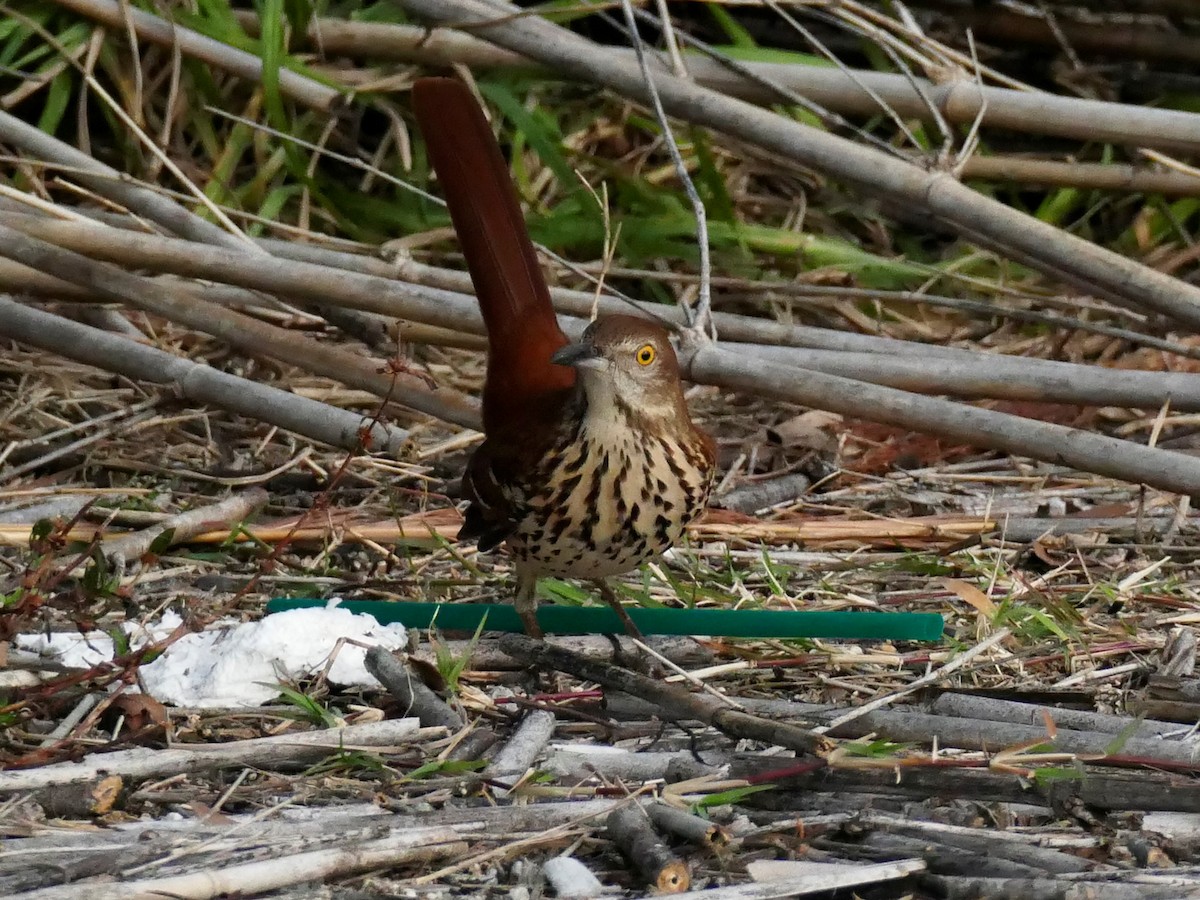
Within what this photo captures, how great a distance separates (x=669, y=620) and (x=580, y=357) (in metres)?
0.50

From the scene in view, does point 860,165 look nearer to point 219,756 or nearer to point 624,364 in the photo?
point 624,364

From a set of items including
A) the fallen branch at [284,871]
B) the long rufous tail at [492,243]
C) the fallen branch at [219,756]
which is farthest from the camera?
the long rufous tail at [492,243]

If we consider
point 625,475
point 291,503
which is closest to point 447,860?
point 625,475

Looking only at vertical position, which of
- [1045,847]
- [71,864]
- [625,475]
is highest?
[625,475]

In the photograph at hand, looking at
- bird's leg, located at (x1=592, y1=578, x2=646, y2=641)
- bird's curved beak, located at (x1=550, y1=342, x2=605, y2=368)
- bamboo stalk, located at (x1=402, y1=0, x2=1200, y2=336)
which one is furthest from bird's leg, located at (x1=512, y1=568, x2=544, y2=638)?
bamboo stalk, located at (x1=402, y1=0, x2=1200, y2=336)

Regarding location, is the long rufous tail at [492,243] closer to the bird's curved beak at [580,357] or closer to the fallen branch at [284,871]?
the bird's curved beak at [580,357]

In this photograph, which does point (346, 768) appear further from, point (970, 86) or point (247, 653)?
point (970, 86)

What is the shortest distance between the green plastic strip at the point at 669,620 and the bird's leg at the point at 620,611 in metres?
0.01

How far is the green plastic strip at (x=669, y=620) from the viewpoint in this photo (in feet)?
9.38

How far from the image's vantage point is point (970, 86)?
3846 mm

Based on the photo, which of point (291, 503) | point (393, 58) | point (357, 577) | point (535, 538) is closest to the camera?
point (535, 538)

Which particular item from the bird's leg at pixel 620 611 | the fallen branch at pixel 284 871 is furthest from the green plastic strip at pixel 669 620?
the fallen branch at pixel 284 871

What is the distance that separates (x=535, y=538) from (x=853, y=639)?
23.3 inches

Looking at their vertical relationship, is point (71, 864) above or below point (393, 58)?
below
